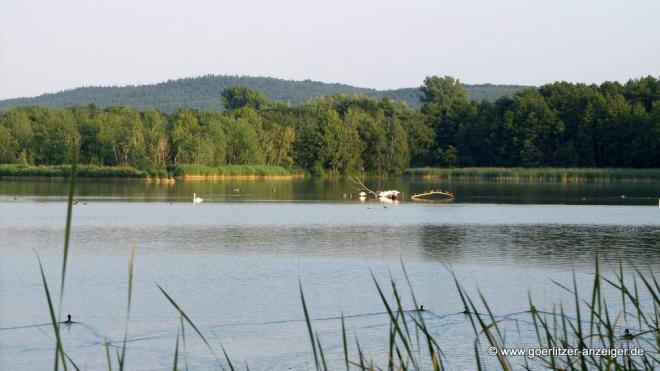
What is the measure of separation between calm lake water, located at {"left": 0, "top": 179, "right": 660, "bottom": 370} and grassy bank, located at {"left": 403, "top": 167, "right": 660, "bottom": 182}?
2894 centimetres

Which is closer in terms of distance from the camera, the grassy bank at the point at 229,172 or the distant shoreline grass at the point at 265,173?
the distant shoreline grass at the point at 265,173

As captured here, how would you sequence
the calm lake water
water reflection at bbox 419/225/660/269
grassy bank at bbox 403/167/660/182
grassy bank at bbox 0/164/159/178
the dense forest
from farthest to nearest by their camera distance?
the dense forest, grassy bank at bbox 0/164/159/178, grassy bank at bbox 403/167/660/182, water reflection at bbox 419/225/660/269, the calm lake water

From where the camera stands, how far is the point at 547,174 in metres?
67.9

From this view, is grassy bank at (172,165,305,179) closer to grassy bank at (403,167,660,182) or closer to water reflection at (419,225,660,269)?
grassy bank at (403,167,660,182)

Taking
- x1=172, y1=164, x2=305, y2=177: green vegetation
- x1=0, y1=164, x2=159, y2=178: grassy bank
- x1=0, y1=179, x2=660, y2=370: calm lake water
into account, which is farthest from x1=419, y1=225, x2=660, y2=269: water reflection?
x1=0, y1=164, x2=159, y2=178: grassy bank

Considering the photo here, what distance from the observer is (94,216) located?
32094 mm

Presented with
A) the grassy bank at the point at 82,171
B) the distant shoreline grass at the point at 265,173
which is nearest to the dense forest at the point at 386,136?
the distant shoreline grass at the point at 265,173

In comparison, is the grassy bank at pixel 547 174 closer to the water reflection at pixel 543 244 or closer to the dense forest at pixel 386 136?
the dense forest at pixel 386 136

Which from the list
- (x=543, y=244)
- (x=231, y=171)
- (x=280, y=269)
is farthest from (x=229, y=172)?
(x=280, y=269)

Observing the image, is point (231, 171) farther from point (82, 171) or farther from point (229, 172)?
point (82, 171)

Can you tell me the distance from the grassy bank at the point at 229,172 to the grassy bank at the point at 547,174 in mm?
11251

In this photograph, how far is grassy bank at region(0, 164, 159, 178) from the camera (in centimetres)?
7144

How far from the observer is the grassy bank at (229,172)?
7112 centimetres

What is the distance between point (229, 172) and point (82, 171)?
1149 centimetres
